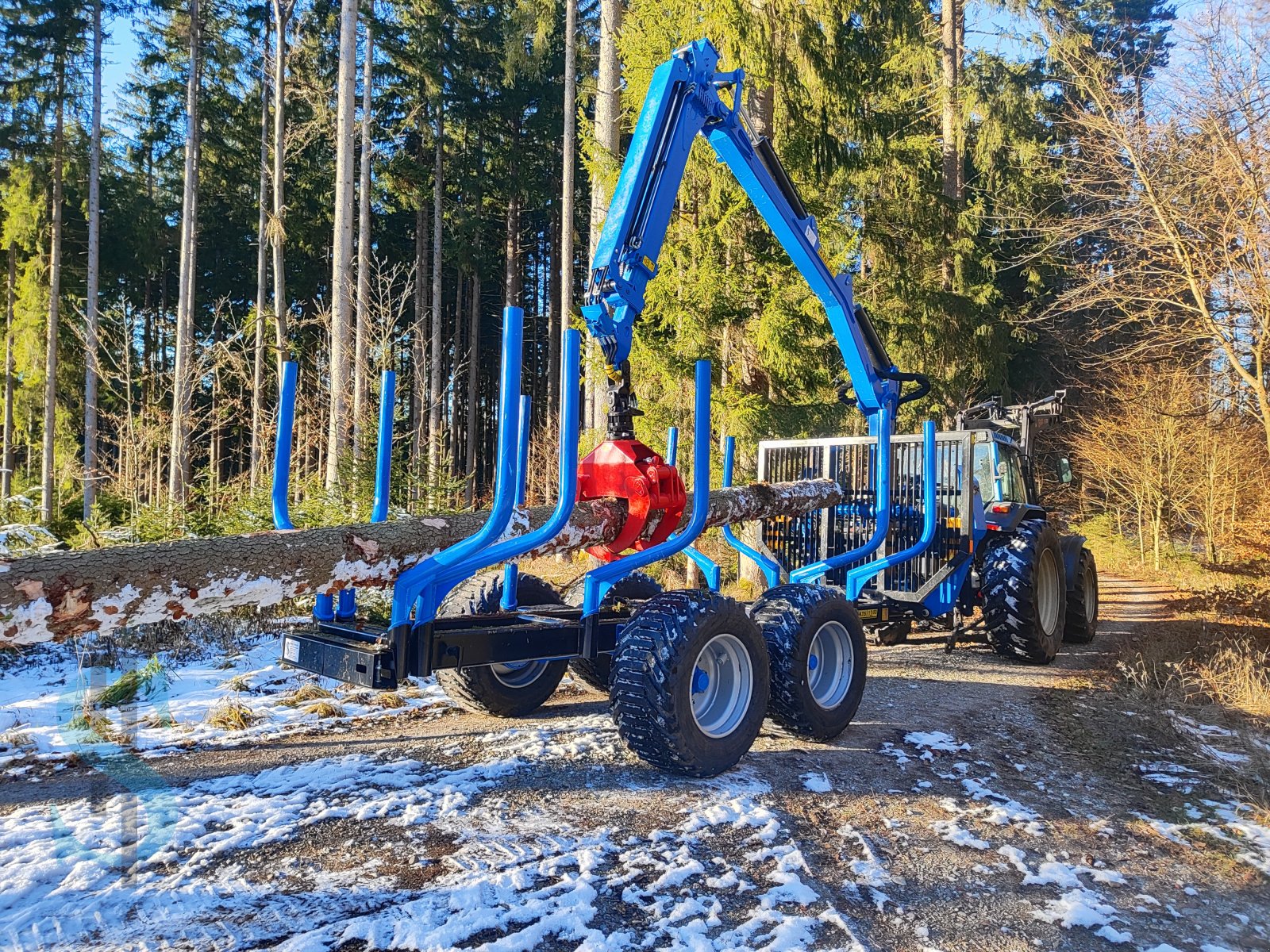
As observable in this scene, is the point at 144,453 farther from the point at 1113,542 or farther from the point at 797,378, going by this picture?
the point at 1113,542

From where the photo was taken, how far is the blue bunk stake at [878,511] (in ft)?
23.2

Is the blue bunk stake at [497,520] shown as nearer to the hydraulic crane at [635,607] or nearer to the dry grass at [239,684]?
the hydraulic crane at [635,607]

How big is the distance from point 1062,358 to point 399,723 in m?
28.7

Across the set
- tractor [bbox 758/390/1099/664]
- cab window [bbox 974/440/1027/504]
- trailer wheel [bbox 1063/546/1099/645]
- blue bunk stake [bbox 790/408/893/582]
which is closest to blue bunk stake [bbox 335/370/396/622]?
blue bunk stake [bbox 790/408/893/582]

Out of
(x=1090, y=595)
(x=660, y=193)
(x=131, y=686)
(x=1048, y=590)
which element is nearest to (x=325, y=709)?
(x=131, y=686)

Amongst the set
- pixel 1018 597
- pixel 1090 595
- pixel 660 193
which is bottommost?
pixel 1090 595

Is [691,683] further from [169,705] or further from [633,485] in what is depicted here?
[169,705]

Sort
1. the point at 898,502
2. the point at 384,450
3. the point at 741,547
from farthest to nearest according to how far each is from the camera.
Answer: the point at 898,502, the point at 741,547, the point at 384,450

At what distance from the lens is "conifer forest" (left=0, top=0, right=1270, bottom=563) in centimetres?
940

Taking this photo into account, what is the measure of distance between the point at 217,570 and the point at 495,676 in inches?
89.7

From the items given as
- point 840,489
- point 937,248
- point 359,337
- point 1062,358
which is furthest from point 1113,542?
point 359,337

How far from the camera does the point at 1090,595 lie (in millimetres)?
9758

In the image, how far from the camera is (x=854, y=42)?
1223 centimetres

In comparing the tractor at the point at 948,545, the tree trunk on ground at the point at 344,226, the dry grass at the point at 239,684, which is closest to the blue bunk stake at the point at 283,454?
the dry grass at the point at 239,684
